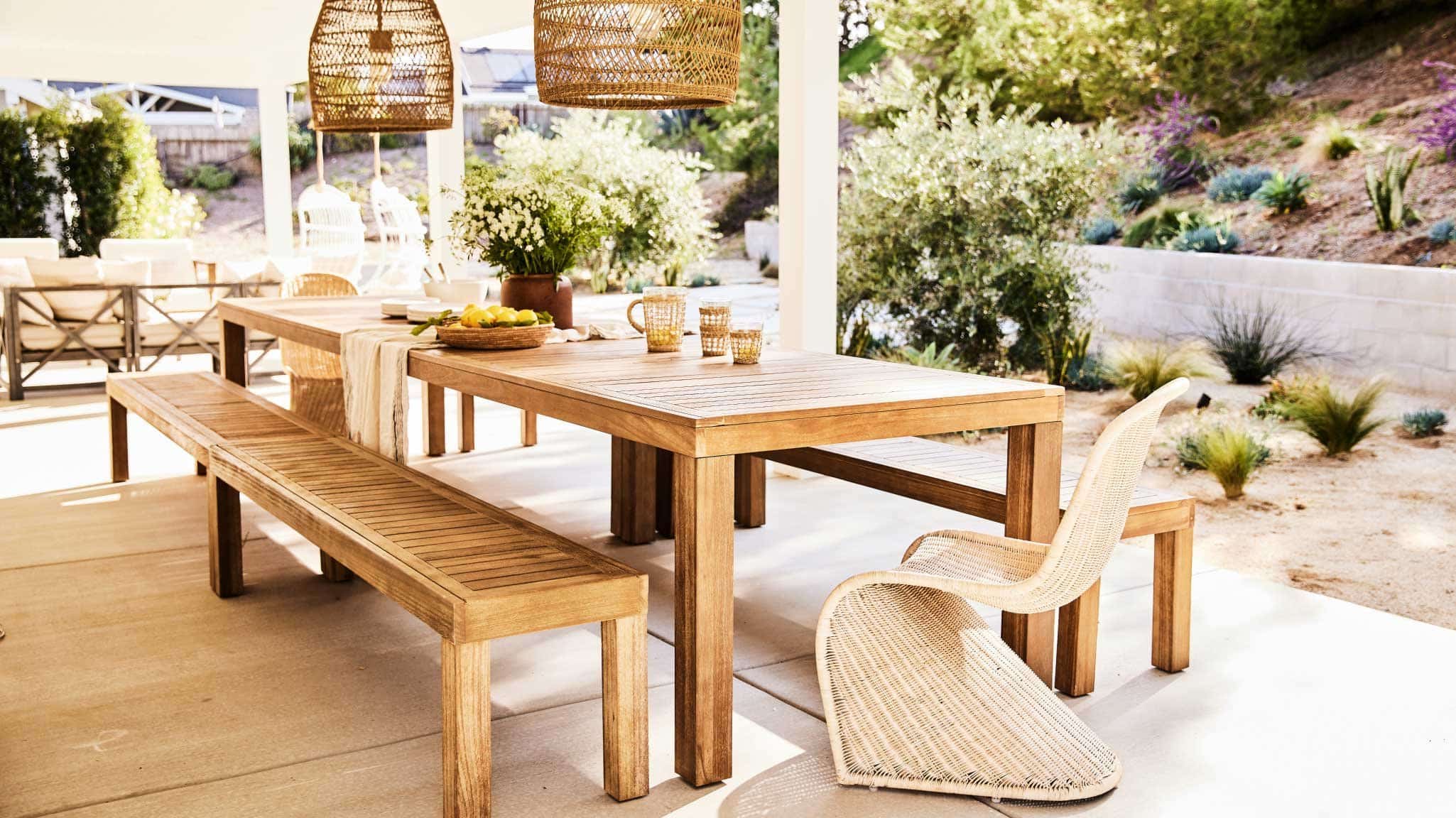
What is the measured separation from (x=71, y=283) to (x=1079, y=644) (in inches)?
256

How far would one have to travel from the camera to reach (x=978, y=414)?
274 centimetres

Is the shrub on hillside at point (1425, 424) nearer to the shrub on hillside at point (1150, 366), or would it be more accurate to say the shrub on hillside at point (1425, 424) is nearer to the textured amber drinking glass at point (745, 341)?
the shrub on hillside at point (1150, 366)

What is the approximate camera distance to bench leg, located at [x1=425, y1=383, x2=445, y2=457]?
19.1 feet

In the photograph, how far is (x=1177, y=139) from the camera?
1173 cm

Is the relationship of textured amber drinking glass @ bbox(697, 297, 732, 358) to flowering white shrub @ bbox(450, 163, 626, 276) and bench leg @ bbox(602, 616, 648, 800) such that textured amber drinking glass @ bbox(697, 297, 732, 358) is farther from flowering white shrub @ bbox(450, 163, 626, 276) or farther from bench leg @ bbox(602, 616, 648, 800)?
bench leg @ bbox(602, 616, 648, 800)

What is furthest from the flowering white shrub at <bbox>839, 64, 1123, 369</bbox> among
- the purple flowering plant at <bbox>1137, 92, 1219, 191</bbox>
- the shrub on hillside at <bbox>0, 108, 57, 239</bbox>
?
the shrub on hillside at <bbox>0, 108, 57, 239</bbox>

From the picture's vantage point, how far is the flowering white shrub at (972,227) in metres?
7.30

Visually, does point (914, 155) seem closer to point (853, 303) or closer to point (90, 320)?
point (853, 303)

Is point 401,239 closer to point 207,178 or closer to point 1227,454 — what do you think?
point 1227,454

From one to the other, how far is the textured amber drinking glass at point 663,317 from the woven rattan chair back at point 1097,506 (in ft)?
4.75

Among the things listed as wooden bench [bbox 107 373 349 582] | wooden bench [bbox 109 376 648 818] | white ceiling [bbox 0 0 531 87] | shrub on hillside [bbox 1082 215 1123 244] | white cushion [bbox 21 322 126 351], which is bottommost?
wooden bench [bbox 109 376 648 818]

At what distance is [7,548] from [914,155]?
5099mm

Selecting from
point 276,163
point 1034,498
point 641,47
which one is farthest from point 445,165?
point 1034,498

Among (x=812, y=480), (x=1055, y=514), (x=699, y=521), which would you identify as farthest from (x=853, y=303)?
(x=699, y=521)
